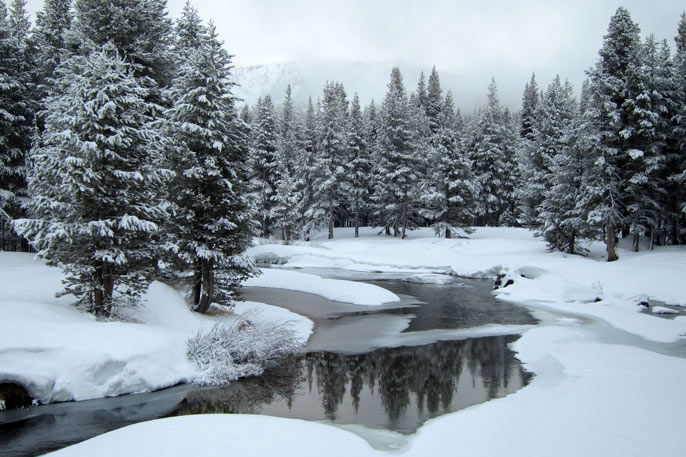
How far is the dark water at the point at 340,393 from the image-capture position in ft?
28.7

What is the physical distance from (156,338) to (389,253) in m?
30.4

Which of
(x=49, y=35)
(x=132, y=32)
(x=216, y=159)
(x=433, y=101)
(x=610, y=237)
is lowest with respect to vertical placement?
(x=610, y=237)

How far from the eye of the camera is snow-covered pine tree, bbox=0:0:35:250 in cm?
2334

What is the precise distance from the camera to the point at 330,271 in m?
36.6

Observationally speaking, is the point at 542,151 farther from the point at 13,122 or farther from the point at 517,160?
the point at 13,122

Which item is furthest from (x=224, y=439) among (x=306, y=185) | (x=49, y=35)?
(x=306, y=185)

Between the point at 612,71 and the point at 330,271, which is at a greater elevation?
the point at 612,71

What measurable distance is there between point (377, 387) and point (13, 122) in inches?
1012

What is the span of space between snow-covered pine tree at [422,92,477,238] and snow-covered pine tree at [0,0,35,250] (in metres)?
32.7

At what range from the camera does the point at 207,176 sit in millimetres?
16719

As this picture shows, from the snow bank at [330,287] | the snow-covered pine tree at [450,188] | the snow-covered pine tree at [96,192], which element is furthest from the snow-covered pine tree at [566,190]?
the snow-covered pine tree at [96,192]

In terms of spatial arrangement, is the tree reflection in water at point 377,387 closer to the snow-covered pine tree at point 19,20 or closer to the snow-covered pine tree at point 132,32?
the snow-covered pine tree at point 132,32

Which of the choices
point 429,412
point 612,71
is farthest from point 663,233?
point 429,412

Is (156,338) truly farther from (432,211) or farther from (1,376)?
(432,211)
